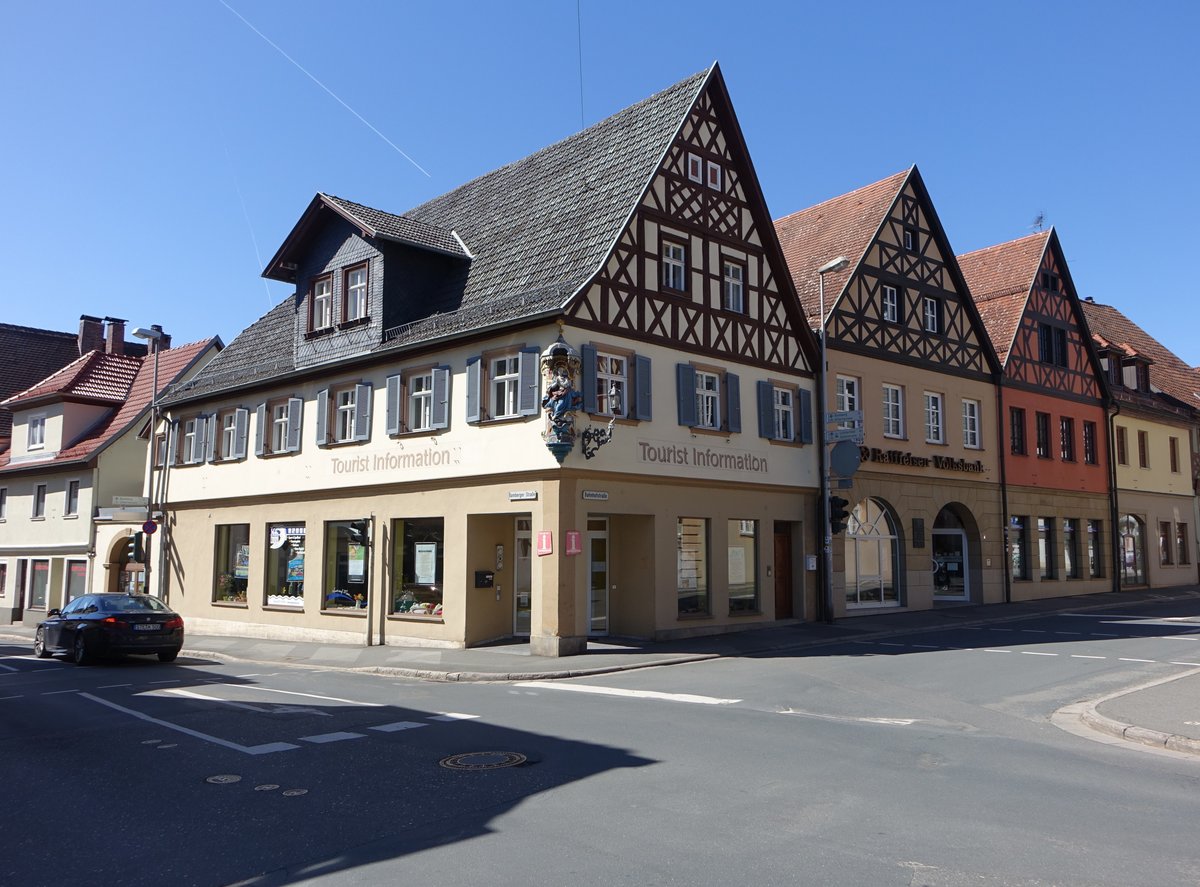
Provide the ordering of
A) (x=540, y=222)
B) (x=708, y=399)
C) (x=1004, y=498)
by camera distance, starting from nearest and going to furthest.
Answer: (x=708, y=399), (x=540, y=222), (x=1004, y=498)

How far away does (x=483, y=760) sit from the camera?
895cm

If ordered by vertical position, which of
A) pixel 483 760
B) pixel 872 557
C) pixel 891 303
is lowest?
pixel 483 760

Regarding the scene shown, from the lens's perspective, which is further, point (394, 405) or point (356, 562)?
point (356, 562)

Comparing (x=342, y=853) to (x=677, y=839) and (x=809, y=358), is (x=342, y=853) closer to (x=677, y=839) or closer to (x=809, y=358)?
(x=677, y=839)

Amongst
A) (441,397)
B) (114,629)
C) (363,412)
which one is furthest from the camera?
(363,412)

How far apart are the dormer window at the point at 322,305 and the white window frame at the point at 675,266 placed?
9.18 m

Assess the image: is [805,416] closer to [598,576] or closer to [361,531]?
[598,576]

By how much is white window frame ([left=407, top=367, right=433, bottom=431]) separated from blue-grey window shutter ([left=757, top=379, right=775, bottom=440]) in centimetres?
817

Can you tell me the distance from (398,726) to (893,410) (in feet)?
69.0

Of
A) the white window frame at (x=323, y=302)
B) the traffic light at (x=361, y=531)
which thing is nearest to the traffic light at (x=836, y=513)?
the traffic light at (x=361, y=531)

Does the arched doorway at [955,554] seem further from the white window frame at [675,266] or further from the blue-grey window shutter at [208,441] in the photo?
the blue-grey window shutter at [208,441]

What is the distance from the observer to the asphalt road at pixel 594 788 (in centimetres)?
590

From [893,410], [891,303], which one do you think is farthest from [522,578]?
[891,303]

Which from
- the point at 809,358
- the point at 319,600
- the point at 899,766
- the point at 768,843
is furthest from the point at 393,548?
the point at 768,843
